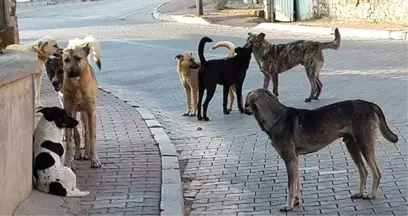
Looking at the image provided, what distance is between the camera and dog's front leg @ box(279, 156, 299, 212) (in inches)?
→ 268

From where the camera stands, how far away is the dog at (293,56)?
12.5 metres

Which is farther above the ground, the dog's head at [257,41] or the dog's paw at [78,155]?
the dog's head at [257,41]

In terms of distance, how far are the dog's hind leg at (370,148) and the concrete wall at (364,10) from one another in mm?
17704

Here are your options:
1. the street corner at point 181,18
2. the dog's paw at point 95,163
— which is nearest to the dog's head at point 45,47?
the dog's paw at point 95,163

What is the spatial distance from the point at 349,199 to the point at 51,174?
2681mm

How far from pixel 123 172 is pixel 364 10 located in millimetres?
19429

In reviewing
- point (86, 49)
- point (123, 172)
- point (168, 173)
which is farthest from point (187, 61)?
point (168, 173)

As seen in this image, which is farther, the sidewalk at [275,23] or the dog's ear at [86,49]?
the sidewalk at [275,23]

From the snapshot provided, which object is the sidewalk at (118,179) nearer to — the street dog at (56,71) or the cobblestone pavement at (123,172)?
the cobblestone pavement at (123,172)

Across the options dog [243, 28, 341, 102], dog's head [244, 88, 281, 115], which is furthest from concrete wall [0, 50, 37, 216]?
dog [243, 28, 341, 102]

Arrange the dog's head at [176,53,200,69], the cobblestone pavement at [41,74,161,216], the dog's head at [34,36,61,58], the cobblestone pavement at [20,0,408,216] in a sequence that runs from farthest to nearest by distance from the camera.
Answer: the dog's head at [176,53,200,69], the dog's head at [34,36,61,58], the cobblestone pavement at [20,0,408,216], the cobblestone pavement at [41,74,161,216]

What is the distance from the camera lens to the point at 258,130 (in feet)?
34.5

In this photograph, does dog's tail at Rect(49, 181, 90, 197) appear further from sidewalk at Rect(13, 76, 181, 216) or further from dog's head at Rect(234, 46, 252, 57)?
dog's head at Rect(234, 46, 252, 57)

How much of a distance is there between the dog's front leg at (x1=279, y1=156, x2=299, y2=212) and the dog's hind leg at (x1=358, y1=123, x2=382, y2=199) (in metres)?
0.61
